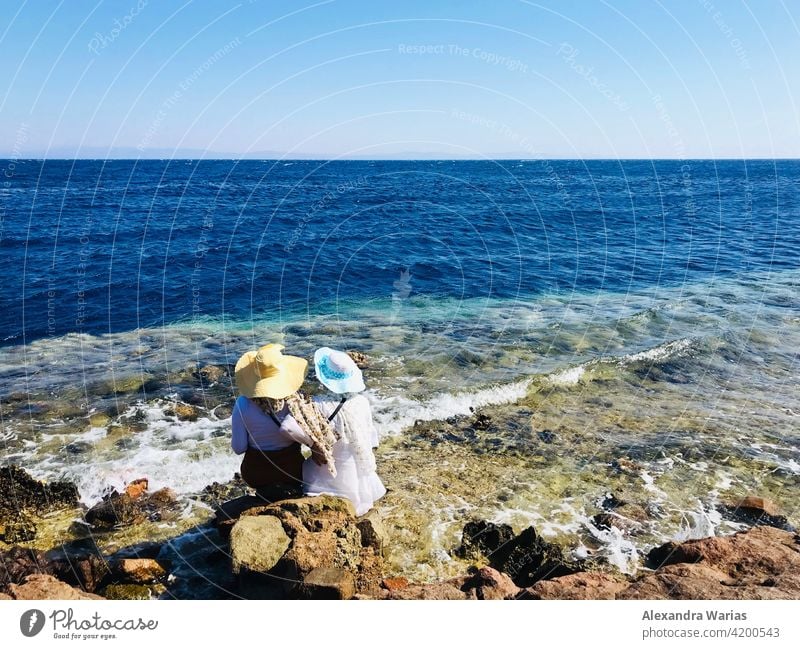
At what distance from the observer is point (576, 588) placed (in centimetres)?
534

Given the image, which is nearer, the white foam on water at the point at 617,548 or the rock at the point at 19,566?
the rock at the point at 19,566

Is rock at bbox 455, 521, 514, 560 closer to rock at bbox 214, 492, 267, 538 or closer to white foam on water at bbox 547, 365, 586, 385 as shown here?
rock at bbox 214, 492, 267, 538

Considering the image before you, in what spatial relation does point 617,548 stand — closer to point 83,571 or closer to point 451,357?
point 83,571

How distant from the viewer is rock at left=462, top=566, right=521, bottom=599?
5.42 m

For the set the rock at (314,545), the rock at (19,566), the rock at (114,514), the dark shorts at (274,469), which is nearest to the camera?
the rock at (314,545)

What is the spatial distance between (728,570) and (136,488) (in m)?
8.29

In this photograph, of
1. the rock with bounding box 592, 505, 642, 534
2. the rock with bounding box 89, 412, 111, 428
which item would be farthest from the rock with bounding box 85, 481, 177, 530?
the rock with bounding box 592, 505, 642, 534

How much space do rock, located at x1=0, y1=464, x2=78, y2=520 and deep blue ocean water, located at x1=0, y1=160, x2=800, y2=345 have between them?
375 inches

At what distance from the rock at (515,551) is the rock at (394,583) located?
1.08 metres

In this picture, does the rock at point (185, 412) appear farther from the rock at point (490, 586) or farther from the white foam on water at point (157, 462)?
the rock at point (490, 586)

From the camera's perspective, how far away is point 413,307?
70.4 feet

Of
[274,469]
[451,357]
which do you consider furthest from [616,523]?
[451,357]

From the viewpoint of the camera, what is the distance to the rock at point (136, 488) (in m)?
8.57

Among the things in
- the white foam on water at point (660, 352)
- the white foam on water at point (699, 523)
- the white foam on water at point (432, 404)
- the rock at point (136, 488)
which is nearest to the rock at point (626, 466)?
the white foam on water at point (699, 523)
